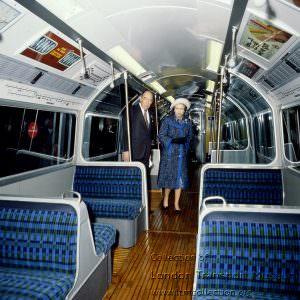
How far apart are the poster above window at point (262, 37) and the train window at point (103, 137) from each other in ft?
12.6

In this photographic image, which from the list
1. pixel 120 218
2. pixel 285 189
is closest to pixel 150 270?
pixel 120 218

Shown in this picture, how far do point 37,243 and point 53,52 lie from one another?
6.80 ft

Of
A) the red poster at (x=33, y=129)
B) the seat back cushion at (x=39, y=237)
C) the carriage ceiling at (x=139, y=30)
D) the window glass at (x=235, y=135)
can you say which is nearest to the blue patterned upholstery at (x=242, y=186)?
the carriage ceiling at (x=139, y=30)

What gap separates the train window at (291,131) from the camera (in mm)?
4512

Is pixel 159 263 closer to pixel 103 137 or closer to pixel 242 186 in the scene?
pixel 242 186

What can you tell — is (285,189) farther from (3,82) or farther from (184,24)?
(3,82)

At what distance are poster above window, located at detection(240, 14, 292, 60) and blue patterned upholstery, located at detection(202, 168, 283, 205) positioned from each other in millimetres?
1594

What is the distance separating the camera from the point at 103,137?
7.72 metres

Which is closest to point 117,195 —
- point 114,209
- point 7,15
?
point 114,209

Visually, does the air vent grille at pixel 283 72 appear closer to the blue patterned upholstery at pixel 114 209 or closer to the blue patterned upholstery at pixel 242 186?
the blue patterned upholstery at pixel 242 186

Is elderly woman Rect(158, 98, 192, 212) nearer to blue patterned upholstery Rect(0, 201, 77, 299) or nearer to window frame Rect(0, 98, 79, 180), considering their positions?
window frame Rect(0, 98, 79, 180)

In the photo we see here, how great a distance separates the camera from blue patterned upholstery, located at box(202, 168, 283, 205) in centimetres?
408

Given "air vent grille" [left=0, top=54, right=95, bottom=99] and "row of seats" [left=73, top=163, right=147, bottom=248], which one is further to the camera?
"row of seats" [left=73, top=163, right=147, bottom=248]

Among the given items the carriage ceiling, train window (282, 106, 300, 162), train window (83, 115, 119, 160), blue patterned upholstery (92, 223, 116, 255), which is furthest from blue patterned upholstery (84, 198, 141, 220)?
train window (282, 106, 300, 162)
